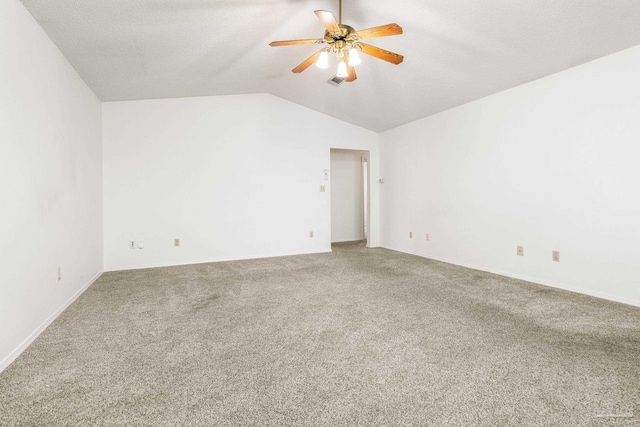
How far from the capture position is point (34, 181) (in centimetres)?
224

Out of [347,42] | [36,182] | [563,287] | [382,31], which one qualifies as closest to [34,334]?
[36,182]

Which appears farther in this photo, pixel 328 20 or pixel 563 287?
pixel 563 287

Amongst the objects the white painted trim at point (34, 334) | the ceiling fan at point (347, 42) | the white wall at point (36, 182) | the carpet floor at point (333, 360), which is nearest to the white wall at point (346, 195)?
the carpet floor at point (333, 360)

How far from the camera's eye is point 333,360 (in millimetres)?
1781

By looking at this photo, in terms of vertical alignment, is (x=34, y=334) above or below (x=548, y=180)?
below

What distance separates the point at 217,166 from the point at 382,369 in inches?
160

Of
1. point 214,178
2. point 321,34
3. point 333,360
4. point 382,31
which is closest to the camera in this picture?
point 333,360

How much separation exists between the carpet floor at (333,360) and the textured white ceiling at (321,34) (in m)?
2.32

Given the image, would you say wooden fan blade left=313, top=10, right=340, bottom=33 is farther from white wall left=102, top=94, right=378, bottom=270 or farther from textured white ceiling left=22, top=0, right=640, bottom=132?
white wall left=102, top=94, right=378, bottom=270

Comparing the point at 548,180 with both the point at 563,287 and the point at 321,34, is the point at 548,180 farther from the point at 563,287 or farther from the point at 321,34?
the point at 321,34

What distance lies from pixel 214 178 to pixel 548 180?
4.46 m

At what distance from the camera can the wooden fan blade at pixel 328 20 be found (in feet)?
6.35

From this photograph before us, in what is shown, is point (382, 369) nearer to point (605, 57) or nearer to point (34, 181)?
point (34, 181)

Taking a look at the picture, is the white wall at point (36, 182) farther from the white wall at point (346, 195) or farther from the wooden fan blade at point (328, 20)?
the white wall at point (346, 195)
